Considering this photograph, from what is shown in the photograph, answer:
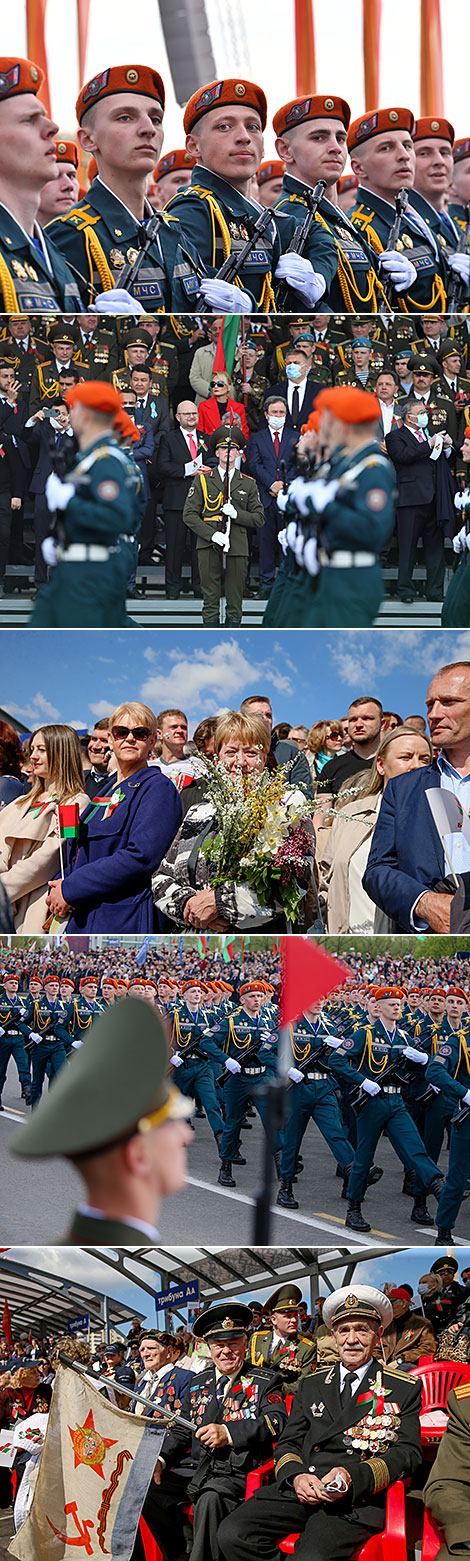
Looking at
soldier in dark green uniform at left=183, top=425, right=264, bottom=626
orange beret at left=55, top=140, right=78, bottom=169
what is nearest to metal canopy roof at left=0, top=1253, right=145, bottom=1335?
soldier in dark green uniform at left=183, top=425, right=264, bottom=626

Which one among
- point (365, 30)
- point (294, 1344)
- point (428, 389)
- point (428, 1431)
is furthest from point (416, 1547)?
point (365, 30)

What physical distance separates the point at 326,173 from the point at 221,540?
8.03 feet

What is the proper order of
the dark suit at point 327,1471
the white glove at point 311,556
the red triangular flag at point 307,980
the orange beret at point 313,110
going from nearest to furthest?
the red triangular flag at point 307,980, the dark suit at point 327,1471, the white glove at point 311,556, the orange beret at point 313,110

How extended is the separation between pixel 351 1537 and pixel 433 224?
6.49 m

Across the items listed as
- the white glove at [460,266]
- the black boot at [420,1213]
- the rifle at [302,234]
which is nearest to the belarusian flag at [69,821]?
the black boot at [420,1213]

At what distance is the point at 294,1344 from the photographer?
5656 millimetres

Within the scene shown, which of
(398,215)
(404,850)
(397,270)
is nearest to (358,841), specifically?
(404,850)

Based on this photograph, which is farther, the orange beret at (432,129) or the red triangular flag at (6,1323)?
the orange beret at (432,129)

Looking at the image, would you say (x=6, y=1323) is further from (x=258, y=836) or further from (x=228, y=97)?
(x=228, y=97)

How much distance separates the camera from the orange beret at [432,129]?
8.95 metres

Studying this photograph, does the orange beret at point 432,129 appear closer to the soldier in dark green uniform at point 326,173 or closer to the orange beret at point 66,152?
the soldier in dark green uniform at point 326,173

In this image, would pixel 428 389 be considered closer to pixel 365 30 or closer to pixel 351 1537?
pixel 351 1537

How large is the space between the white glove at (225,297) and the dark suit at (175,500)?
2.62 ft

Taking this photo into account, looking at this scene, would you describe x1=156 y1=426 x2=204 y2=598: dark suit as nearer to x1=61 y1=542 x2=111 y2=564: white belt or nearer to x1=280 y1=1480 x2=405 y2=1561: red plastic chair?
x1=61 y1=542 x2=111 y2=564: white belt
